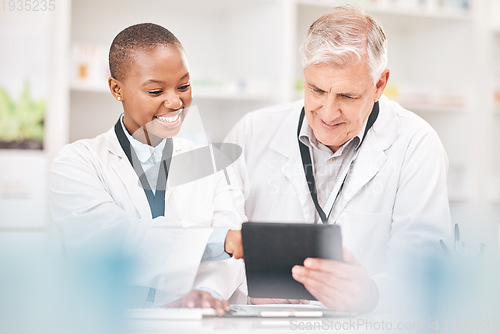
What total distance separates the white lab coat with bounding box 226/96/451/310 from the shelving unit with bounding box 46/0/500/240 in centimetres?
8

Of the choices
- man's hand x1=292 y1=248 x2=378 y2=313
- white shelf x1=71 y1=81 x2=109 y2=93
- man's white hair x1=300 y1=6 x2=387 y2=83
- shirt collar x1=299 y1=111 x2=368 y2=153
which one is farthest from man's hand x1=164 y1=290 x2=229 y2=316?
white shelf x1=71 y1=81 x2=109 y2=93

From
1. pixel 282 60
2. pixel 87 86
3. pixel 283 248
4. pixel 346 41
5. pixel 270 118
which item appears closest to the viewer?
pixel 283 248

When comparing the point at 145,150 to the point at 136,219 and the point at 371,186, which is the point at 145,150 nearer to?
the point at 136,219

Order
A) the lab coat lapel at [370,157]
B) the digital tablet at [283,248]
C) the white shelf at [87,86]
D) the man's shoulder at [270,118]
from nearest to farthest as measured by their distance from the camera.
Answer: the digital tablet at [283,248] → the lab coat lapel at [370,157] → the man's shoulder at [270,118] → the white shelf at [87,86]

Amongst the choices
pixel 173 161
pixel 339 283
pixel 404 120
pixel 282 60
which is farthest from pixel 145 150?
pixel 282 60

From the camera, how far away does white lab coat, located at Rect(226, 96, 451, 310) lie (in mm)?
1127

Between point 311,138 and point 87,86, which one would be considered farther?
point 87,86

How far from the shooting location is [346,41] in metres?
1.13

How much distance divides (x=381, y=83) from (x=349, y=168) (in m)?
0.19

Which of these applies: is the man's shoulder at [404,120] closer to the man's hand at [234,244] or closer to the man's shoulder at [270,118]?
the man's shoulder at [270,118]

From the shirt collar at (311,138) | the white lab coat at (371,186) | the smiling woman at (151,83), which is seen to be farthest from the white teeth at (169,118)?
the shirt collar at (311,138)

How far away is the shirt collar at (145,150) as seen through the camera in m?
1.07

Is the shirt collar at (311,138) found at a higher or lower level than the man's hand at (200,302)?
higher

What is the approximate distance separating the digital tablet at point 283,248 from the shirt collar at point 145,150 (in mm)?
204
